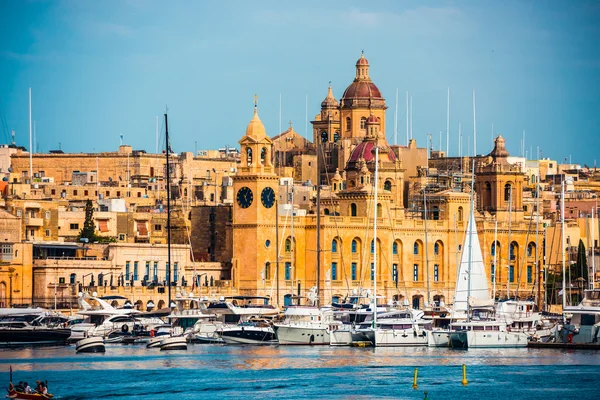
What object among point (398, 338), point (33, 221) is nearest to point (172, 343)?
point (398, 338)

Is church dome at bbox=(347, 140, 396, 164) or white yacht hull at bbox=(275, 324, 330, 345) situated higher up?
church dome at bbox=(347, 140, 396, 164)

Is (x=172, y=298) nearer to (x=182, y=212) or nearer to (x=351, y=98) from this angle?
(x=182, y=212)

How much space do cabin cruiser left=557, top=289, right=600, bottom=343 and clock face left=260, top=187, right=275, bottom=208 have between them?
108 feet

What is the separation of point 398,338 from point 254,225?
29606mm

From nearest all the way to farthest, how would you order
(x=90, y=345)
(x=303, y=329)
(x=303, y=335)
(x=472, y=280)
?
(x=90, y=345), (x=303, y=329), (x=303, y=335), (x=472, y=280)

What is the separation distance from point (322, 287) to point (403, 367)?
42.8 m

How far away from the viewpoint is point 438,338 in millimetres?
125688

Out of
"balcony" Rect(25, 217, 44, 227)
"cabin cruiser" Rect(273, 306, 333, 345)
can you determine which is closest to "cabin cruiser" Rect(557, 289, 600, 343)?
"cabin cruiser" Rect(273, 306, 333, 345)

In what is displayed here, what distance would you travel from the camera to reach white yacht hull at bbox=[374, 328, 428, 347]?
12519 cm

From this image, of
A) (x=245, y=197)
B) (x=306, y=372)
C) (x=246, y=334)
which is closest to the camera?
(x=306, y=372)

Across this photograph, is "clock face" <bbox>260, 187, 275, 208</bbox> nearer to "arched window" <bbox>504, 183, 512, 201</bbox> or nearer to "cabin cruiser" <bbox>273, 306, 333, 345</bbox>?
"cabin cruiser" <bbox>273, 306, 333, 345</bbox>

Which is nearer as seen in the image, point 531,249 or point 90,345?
point 90,345

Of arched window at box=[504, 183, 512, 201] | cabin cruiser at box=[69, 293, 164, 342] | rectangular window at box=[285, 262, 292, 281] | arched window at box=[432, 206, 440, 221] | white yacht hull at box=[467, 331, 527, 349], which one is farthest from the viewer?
arched window at box=[504, 183, 512, 201]

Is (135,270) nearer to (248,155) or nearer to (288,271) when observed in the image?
(288,271)
